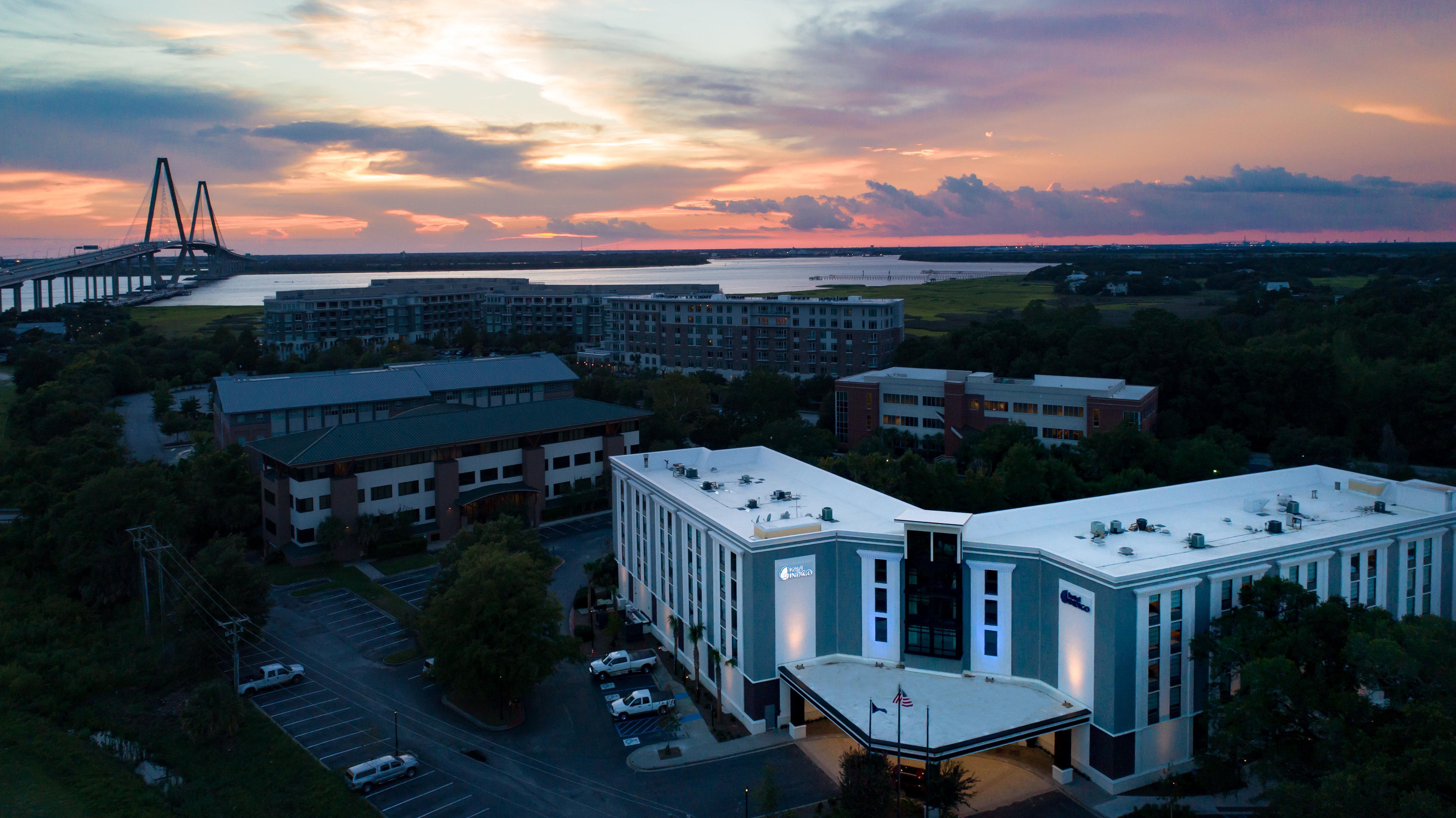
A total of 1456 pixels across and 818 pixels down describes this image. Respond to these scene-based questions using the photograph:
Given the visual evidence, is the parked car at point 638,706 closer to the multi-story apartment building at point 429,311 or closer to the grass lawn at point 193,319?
the multi-story apartment building at point 429,311

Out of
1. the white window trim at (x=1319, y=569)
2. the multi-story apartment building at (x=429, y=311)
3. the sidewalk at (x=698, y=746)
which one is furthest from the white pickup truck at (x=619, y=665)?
the multi-story apartment building at (x=429, y=311)

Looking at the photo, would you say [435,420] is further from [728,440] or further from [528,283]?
[528,283]

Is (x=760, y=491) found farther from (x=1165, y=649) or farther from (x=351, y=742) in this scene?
(x=351, y=742)

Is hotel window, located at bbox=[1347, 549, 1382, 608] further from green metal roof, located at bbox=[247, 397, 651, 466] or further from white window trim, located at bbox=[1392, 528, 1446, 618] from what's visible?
green metal roof, located at bbox=[247, 397, 651, 466]

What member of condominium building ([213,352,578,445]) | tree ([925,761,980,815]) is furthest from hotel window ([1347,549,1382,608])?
condominium building ([213,352,578,445])

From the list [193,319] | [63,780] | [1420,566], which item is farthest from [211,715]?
[193,319]

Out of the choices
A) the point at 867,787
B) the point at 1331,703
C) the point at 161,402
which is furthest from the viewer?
the point at 161,402
